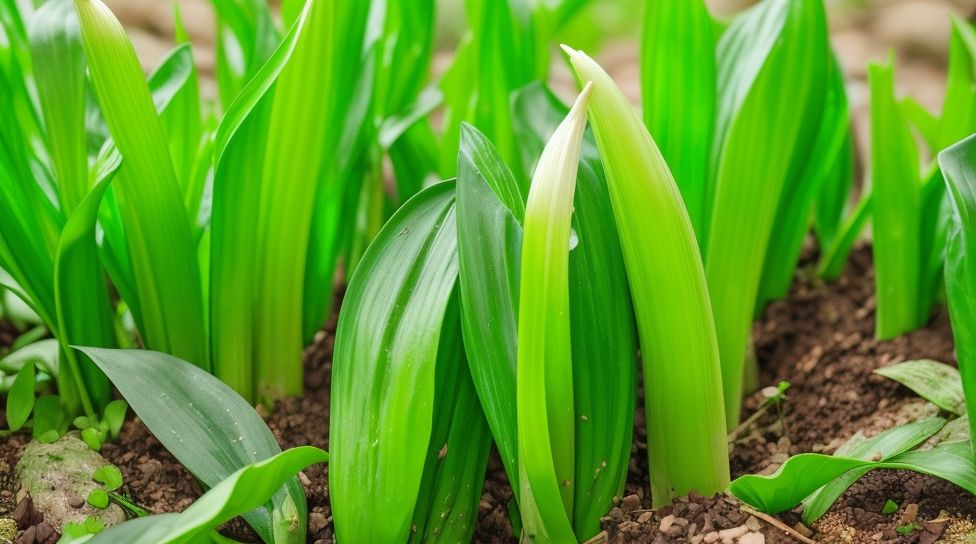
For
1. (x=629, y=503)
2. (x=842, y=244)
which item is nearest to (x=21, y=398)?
(x=629, y=503)

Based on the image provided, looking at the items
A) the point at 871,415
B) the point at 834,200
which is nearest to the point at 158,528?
the point at 871,415

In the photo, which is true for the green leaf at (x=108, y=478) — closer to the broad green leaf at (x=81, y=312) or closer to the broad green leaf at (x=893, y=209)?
the broad green leaf at (x=81, y=312)

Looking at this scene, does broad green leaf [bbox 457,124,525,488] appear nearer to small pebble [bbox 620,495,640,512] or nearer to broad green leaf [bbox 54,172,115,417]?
small pebble [bbox 620,495,640,512]

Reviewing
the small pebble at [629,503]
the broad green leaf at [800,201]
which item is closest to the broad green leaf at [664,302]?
the small pebble at [629,503]

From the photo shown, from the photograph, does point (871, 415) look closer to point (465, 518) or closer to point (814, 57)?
point (814, 57)

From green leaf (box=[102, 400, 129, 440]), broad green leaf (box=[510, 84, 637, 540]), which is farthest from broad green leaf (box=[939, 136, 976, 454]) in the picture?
green leaf (box=[102, 400, 129, 440])

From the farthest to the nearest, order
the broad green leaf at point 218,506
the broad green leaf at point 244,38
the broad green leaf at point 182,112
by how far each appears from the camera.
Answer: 1. the broad green leaf at point 244,38
2. the broad green leaf at point 182,112
3. the broad green leaf at point 218,506
